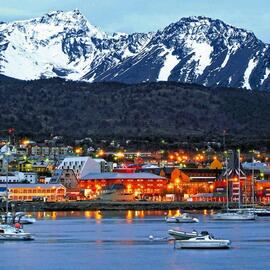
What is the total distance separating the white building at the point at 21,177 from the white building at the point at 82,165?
676cm

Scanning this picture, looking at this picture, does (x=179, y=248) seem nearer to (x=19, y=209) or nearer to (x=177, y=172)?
(x=19, y=209)

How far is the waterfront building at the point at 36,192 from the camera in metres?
158

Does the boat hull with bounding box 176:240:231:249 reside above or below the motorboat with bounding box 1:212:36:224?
below

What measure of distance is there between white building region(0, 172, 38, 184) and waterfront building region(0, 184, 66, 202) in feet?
22.1

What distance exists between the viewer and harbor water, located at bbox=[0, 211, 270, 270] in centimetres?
6081

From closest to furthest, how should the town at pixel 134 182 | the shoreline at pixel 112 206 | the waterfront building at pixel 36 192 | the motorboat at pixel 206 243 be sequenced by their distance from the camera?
the motorboat at pixel 206 243 < the shoreline at pixel 112 206 < the waterfront building at pixel 36 192 < the town at pixel 134 182

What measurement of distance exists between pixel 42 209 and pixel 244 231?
5802cm

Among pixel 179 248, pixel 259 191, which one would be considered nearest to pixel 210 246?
pixel 179 248

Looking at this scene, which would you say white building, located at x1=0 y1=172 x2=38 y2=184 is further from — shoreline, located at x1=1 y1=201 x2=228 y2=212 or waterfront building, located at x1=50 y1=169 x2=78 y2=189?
shoreline, located at x1=1 y1=201 x2=228 y2=212

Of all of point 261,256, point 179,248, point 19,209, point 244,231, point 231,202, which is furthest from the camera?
point 231,202

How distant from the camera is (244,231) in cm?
8969

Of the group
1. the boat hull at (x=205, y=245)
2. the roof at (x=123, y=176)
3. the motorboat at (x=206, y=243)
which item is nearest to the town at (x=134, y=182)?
the roof at (x=123, y=176)

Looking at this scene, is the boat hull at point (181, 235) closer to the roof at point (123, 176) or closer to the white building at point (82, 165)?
the roof at point (123, 176)

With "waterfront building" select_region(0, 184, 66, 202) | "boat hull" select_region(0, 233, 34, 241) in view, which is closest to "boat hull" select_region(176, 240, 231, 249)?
"boat hull" select_region(0, 233, 34, 241)
